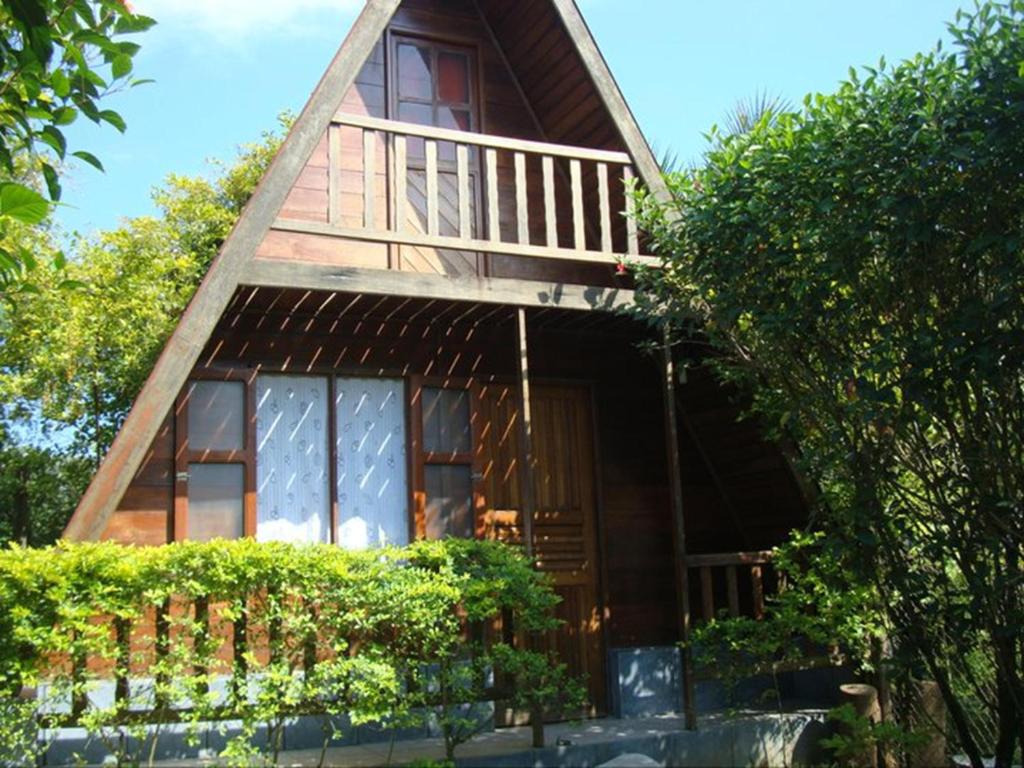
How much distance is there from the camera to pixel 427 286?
8.12 metres

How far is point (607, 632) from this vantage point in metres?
9.62

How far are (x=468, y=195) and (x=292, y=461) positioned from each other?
2.55m

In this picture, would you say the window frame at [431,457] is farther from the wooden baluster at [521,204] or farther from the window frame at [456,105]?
the wooden baluster at [521,204]

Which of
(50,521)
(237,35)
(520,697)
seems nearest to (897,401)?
(520,697)

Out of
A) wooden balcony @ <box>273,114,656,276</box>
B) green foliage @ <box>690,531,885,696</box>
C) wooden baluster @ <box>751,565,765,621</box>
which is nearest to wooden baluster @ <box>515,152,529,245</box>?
wooden balcony @ <box>273,114,656,276</box>

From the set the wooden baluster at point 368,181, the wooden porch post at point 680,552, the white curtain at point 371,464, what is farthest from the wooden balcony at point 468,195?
the white curtain at point 371,464

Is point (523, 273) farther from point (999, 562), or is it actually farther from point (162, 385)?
point (999, 562)

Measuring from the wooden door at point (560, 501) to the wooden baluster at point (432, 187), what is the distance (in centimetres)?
201

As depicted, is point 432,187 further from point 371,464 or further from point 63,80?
point 63,80

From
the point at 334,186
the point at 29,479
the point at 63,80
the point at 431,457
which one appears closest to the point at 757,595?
the point at 431,457

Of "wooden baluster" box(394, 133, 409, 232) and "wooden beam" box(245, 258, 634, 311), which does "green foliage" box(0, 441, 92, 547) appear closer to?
"wooden beam" box(245, 258, 634, 311)

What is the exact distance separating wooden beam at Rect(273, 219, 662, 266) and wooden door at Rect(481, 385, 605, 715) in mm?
1673

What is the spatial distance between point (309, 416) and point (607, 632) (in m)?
3.21

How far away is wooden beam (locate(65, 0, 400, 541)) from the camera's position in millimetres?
6871
